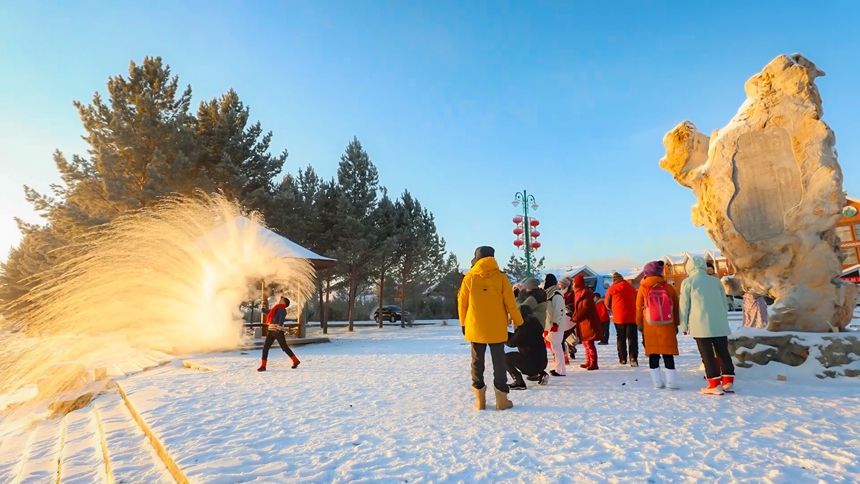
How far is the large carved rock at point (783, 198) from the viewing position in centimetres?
680

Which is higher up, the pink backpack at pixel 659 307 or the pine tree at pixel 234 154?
the pine tree at pixel 234 154

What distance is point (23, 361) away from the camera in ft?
43.8

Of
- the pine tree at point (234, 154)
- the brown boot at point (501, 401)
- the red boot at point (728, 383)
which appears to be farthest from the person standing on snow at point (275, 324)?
the pine tree at point (234, 154)

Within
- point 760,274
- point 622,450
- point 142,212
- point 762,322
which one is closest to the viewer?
point 622,450

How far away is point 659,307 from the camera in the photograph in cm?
617

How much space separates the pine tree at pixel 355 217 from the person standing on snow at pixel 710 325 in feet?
60.4

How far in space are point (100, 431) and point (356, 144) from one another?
23.2 m

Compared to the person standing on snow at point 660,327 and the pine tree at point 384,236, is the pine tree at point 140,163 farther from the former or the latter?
the person standing on snow at point 660,327

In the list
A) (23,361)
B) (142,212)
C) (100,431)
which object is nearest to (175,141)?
(142,212)

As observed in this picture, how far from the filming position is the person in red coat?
8016 millimetres

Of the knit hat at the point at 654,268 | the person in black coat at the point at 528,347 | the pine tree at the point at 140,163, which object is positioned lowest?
the person in black coat at the point at 528,347

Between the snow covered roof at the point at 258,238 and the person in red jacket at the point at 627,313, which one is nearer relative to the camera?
the person in red jacket at the point at 627,313

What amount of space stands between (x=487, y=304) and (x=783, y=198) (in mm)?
5473

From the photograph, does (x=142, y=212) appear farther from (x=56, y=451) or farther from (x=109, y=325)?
(x=56, y=451)
